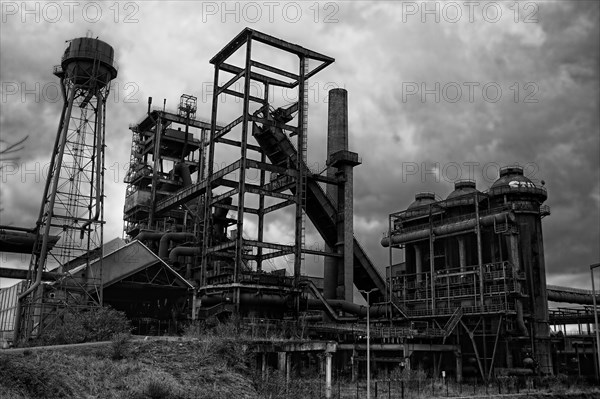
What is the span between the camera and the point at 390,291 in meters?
61.5

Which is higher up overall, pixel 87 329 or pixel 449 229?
pixel 449 229

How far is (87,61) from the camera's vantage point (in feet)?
159

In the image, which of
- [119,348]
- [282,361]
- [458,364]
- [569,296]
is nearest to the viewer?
[119,348]

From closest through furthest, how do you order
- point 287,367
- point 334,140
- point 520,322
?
1. point 287,367
2. point 520,322
3. point 334,140

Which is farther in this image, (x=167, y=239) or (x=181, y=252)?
A: (x=167, y=239)

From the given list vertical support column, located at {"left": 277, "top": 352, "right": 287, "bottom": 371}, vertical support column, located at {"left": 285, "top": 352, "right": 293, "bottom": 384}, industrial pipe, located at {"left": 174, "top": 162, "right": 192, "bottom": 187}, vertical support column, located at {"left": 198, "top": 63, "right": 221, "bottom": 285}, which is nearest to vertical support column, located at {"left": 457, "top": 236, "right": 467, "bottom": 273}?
vertical support column, located at {"left": 198, "top": 63, "right": 221, "bottom": 285}

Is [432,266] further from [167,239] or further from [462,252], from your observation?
[167,239]

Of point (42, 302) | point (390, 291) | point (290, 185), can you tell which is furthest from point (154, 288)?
point (390, 291)

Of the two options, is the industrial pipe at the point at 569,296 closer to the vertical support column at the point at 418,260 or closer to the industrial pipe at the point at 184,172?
the vertical support column at the point at 418,260

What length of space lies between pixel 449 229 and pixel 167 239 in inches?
1206

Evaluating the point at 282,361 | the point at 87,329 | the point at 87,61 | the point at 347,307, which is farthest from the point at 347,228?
the point at 87,329

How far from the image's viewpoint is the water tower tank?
47969 millimetres

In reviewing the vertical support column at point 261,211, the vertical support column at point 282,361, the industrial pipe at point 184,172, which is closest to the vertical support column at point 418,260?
the vertical support column at point 261,211

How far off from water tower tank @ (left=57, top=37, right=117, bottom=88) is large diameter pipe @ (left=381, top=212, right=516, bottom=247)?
3651 centimetres
